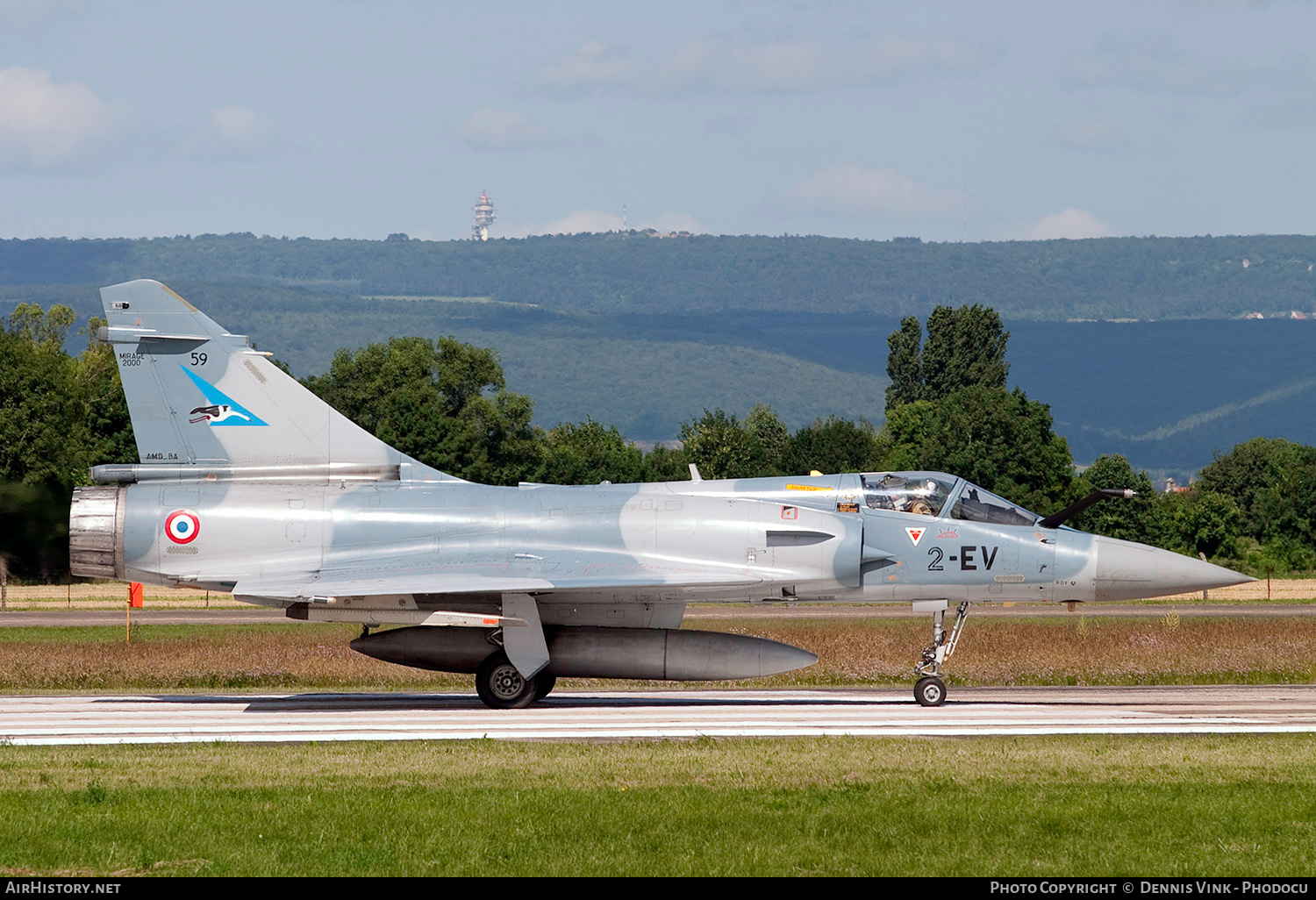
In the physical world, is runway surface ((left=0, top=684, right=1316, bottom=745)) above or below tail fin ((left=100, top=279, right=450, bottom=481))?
below

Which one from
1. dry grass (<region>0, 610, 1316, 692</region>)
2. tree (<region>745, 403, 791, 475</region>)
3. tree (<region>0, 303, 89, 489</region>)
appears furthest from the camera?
tree (<region>745, 403, 791, 475</region>)

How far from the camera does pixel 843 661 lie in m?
24.3

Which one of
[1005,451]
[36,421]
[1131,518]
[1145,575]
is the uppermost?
[1005,451]

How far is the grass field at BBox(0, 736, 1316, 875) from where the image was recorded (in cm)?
948

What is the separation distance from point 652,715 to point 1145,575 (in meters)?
6.35

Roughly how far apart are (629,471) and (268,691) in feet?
206

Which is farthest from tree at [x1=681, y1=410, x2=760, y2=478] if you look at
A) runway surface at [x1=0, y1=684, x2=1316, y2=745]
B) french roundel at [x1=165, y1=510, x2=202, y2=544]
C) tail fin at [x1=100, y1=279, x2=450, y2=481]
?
french roundel at [x1=165, y1=510, x2=202, y2=544]

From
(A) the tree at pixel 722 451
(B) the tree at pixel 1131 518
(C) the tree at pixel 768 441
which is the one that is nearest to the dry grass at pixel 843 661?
(B) the tree at pixel 1131 518

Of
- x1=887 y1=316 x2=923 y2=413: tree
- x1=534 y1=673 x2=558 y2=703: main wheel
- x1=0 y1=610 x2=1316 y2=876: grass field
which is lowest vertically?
x1=534 y1=673 x2=558 y2=703: main wheel

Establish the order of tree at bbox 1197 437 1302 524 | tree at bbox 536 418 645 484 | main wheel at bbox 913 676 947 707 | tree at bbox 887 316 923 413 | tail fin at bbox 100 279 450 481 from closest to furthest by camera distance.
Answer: main wheel at bbox 913 676 947 707, tail fin at bbox 100 279 450 481, tree at bbox 536 418 645 484, tree at bbox 1197 437 1302 524, tree at bbox 887 316 923 413

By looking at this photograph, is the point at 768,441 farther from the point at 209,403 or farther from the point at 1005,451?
the point at 209,403

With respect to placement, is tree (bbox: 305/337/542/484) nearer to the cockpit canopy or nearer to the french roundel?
the french roundel

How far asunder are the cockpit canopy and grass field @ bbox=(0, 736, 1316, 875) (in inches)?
176

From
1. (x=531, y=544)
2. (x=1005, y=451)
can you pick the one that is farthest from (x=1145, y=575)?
(x=1005, y=451)
